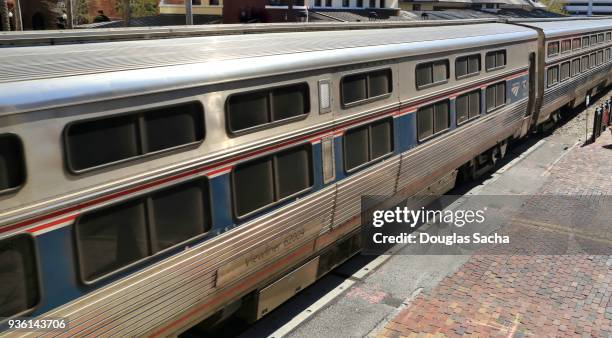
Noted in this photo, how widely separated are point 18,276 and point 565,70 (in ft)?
57.1

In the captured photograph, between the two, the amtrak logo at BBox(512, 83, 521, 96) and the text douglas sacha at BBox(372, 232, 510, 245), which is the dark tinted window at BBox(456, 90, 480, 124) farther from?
the amtrak logo at BBox(512, 83, 521, 96)

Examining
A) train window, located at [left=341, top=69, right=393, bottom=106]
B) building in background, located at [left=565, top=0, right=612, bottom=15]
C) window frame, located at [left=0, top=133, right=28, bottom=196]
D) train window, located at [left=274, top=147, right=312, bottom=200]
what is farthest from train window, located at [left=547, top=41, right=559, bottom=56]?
building in background, located at [left=565, top=0, right=612, bottom=15]

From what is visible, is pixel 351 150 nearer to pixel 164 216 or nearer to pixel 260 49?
pixel 260 49

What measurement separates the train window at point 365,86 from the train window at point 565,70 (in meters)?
11.4

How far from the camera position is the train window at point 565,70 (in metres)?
17.2

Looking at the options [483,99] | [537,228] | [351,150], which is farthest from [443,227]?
[351,150]

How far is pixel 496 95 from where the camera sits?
39.8 ft

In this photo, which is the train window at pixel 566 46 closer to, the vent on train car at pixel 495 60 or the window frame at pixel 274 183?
the vent on train car at pixel 495 60

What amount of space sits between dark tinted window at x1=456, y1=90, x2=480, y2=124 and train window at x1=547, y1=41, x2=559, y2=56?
5.46 metres

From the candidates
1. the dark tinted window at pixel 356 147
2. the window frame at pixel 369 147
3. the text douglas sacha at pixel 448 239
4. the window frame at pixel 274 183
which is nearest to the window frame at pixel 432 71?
the window frame at pixel 369 147

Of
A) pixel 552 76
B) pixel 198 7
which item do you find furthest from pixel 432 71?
pixel 198 7

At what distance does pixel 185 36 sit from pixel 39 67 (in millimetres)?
2185

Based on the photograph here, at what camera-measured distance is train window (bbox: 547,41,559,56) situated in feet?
50.1

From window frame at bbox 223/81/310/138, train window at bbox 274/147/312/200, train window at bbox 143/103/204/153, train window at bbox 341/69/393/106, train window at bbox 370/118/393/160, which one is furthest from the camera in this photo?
train window at bbox 370/118/393/160
